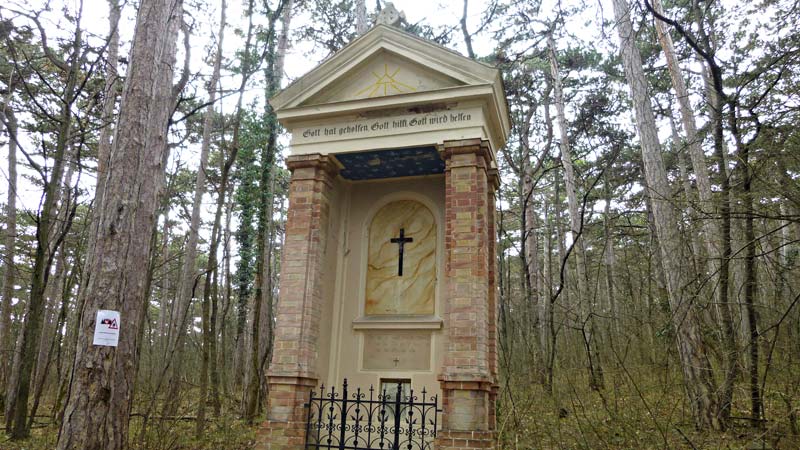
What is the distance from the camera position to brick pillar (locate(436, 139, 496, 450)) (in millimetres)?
6734

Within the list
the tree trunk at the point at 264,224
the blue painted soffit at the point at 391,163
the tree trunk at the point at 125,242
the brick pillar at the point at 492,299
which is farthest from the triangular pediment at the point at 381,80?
the tree trunk at the point at 264,224

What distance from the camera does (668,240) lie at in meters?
8.85

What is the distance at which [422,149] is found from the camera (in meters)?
8.21

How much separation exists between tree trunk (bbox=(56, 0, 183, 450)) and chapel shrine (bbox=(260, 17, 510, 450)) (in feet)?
9.48

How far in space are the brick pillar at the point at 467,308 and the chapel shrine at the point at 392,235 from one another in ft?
0.05

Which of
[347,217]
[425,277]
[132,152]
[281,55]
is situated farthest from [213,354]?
Result: [281,55]

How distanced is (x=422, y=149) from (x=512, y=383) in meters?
5.67

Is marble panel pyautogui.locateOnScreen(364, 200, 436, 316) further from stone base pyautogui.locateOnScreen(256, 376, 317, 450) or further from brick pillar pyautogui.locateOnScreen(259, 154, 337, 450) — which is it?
stone base pyautogui.locateOnScreen(256, 376, 317, 450)

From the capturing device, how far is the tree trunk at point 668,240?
7660 mm

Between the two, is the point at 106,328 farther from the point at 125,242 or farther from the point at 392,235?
the point at 392,235

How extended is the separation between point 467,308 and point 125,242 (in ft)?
13.5

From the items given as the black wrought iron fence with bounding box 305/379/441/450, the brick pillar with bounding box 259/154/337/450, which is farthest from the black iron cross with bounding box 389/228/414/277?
the black wrought iron fence with bounding box 305/379/441/450

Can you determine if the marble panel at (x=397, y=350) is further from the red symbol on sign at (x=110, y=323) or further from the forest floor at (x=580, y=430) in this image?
the red symbol on sign at (x=110, y=323)

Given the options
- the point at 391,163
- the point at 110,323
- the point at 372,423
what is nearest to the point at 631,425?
the point at 372,423
